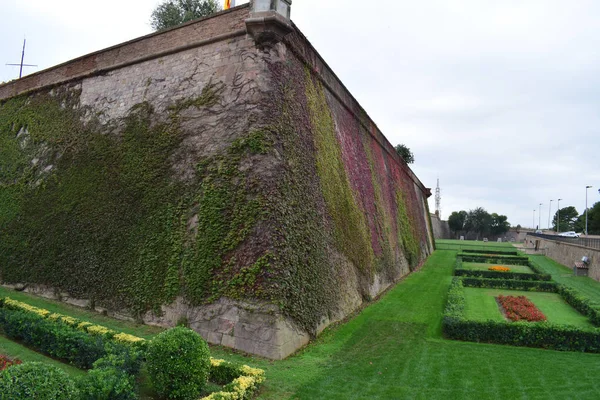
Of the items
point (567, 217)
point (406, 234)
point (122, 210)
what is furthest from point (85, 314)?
point (567, 217)

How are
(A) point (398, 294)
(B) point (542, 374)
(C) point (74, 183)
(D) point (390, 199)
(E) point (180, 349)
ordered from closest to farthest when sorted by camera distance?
(E) point (180, 349), (B) point (542, 374), (C) point (74, 183), (A) point (398, 294), (D) point (390, 199)

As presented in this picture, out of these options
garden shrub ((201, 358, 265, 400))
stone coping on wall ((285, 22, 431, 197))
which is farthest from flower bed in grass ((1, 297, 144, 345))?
stone coping on wall ((285, 22, 431, 197))

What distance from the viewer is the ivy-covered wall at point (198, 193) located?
737cm

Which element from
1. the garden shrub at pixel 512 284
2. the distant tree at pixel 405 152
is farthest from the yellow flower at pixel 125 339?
the distant tree at pixel 405 152

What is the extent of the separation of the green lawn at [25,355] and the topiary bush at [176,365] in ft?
5.00

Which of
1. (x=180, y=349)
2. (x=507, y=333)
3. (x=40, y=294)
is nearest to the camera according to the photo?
(x=180, y=349)

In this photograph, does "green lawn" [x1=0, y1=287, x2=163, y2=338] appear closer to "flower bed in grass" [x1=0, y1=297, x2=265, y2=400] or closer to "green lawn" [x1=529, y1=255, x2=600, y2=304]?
"flower bed in grass" [x1=0, y1=297, x2=265, y2=400]

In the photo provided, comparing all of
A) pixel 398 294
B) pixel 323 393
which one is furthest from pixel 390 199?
pixel 323 393

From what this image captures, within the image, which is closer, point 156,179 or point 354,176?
point 156,179

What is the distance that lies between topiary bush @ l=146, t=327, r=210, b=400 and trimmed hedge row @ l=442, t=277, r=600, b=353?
19.2 ft

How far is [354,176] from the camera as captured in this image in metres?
12.6

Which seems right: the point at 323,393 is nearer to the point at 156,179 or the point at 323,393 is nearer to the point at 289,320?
the point at 289,320

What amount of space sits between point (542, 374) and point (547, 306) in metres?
6.71

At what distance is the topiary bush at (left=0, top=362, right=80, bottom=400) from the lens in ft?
10.1
